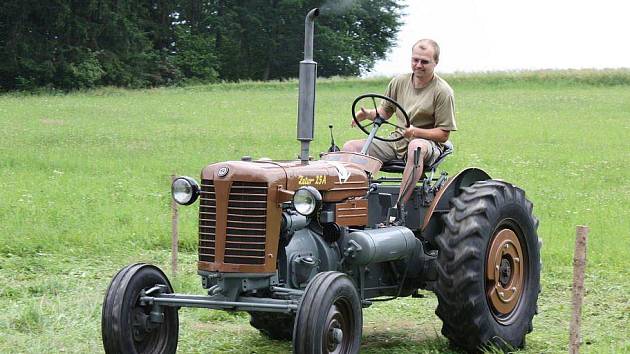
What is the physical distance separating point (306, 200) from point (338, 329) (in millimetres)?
736

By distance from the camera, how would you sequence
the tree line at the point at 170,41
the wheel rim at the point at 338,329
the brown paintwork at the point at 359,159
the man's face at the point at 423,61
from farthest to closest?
the tree line at the point at 170,41 < the man's face at the point at 423,61 < the brown paintwork at the point at 359,159 < the wheel rim at the point at 338,329

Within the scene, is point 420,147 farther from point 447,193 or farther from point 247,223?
point 247,223

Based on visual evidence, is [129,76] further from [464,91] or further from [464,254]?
[464,254]

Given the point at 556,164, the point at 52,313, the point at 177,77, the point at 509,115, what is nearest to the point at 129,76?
the point at 177,77

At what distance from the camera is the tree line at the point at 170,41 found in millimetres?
47562

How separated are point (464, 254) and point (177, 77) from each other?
165 ft

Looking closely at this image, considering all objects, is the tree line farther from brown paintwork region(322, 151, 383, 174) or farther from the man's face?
brown paintwork region(322, 151, 383, 174)

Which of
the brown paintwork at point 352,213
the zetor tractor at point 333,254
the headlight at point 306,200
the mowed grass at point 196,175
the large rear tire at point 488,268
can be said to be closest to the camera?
the headlight at point 306,200

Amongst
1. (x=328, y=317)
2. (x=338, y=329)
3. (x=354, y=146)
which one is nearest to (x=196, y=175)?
(x=354, y=146)

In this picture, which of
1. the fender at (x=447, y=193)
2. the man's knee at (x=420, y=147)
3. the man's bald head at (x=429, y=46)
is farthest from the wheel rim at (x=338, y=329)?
the man's bald head at (x=429, y=46)

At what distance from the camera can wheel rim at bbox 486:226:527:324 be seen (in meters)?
7.27

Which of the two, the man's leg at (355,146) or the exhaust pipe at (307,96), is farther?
the man's leg at (355,146)

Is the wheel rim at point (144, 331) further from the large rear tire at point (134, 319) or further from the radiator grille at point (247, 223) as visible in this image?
the radiator grille at point (247, 223)

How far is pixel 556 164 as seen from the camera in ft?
69.4
